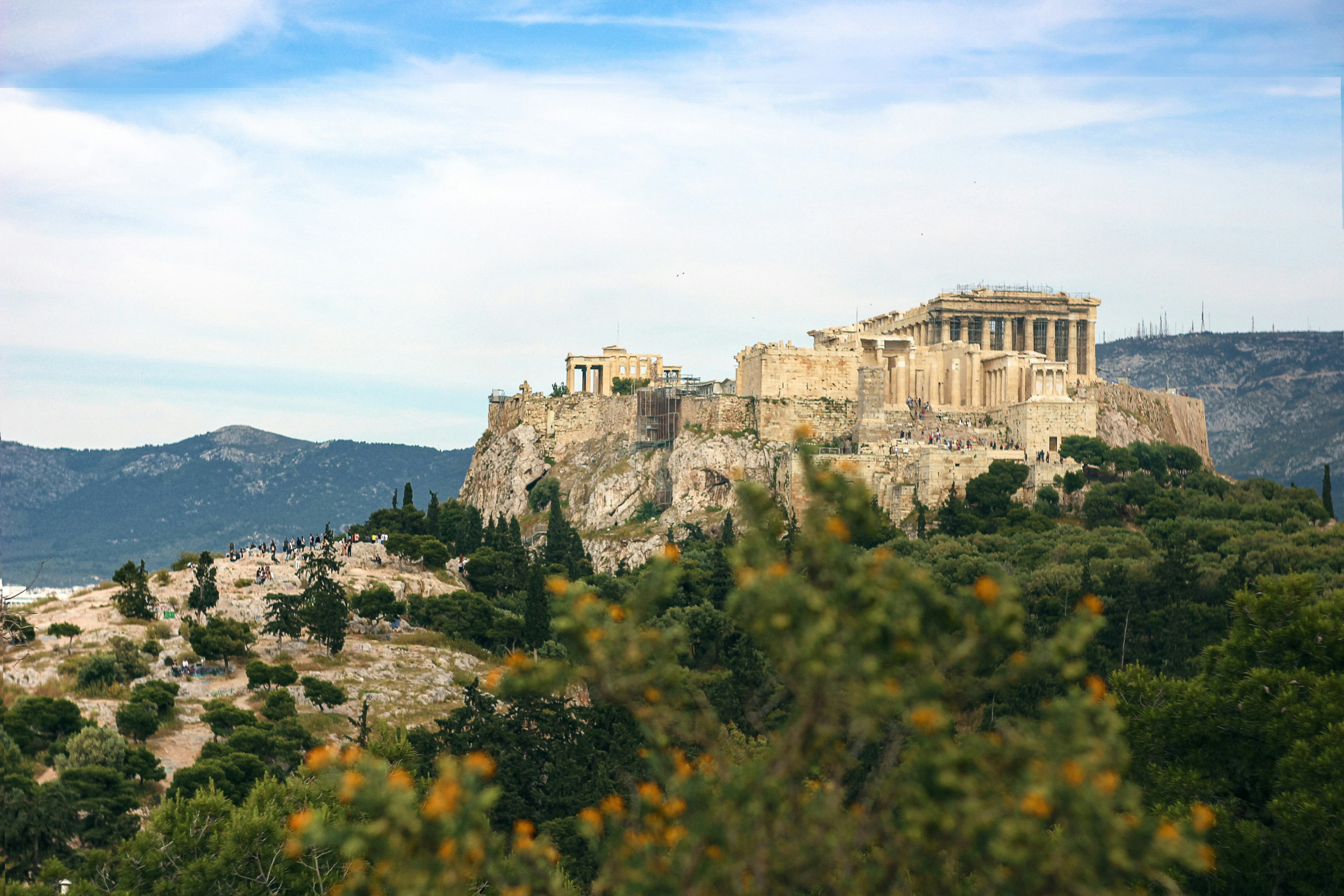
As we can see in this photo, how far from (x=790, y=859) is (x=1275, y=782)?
20024 mm

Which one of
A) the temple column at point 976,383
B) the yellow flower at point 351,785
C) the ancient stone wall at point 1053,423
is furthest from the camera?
the temple column at point 976,383

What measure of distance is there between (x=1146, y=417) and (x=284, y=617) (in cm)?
7036

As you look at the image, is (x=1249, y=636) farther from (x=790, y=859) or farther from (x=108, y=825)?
(x=108, y=825)

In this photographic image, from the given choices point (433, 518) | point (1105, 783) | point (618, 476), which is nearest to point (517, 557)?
point (433, 518)

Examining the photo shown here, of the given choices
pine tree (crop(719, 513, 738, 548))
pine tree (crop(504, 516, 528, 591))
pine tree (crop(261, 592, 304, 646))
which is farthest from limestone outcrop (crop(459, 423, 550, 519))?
pine tree (crop(261, 592, 304, 646))

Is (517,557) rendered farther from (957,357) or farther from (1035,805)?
(1035,805)

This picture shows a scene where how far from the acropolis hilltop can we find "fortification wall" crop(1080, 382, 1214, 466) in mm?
175

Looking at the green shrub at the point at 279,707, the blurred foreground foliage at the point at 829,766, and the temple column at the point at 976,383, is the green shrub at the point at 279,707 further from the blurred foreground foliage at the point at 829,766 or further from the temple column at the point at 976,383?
the temple column at the point at 976,383

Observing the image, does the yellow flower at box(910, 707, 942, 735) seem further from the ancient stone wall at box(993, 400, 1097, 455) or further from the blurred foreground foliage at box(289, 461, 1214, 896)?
the ancient stone wall at box(993, 400, 1097, 455)

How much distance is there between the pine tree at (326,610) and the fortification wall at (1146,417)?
54771 millimetres

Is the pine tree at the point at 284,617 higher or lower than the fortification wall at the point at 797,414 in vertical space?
lower

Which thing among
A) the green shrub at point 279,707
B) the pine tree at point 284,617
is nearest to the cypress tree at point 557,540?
the pine tree at point 284,617

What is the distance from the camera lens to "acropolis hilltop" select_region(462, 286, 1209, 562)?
8700 cm

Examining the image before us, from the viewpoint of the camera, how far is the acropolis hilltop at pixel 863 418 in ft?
285
